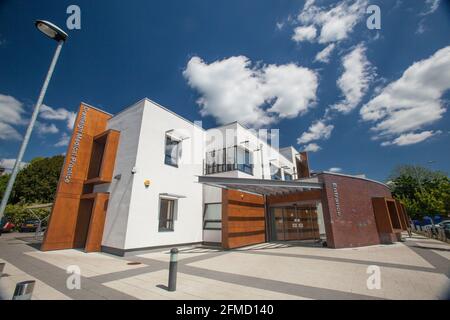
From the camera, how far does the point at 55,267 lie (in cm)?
673

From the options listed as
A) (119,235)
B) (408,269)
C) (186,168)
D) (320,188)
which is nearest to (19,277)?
(119,235)

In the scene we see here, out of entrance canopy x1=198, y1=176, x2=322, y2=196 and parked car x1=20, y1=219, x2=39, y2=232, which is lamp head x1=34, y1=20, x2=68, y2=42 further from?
parked car x1=20, y1=219, x2=39, y2=232

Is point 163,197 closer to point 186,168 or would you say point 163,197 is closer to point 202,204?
point 186,168

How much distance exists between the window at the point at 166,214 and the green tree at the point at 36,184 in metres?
26.2

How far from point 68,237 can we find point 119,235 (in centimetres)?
336

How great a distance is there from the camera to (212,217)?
14.0 meters

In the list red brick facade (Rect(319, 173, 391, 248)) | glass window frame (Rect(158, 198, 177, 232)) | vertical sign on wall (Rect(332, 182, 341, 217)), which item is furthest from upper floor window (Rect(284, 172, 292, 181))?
glass window frame (Rect(158, 198, 177, 232))

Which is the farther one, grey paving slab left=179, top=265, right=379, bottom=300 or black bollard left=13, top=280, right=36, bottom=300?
grey paving slab left=179, top=265, right=379, bottom=300

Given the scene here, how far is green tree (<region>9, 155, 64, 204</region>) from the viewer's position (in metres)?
27.6

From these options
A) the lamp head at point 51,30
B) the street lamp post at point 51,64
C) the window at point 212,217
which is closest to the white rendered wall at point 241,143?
the window at point 212,217

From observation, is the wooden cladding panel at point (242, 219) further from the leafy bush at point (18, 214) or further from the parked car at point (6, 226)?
the leafy bush at point (18, 214)

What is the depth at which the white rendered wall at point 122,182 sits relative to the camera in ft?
32.4

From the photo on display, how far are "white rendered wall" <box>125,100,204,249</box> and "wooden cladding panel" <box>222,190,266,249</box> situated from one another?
259 centimetres

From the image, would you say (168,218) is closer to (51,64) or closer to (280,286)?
(280,286)
